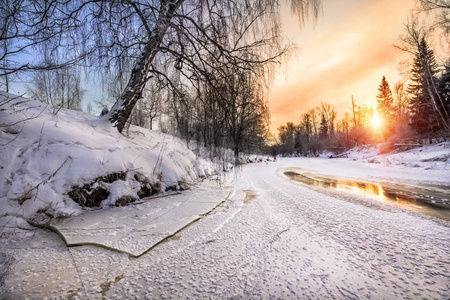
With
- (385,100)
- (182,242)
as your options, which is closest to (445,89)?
(385,100)

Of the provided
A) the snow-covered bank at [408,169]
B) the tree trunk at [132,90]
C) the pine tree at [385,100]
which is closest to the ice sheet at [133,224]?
the tree trunk at [132,90]

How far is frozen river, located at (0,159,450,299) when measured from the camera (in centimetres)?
114

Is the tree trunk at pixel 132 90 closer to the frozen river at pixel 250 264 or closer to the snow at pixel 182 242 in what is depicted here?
the snow at pixel 182 242

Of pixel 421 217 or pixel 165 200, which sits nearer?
pixel 421 217

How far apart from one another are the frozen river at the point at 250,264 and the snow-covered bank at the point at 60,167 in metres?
0.50

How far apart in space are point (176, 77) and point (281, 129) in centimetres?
6574

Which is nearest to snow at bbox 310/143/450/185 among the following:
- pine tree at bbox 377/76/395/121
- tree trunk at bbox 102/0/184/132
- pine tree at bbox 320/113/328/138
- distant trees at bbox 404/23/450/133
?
distant trees at bbox 404/23/450/133

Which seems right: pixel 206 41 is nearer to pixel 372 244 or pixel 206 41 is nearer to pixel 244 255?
pixel 244 255

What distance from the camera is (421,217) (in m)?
2.54

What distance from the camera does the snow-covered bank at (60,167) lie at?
211cm

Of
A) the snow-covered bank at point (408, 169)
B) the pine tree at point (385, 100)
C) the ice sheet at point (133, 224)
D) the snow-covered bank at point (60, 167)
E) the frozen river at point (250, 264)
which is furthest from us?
the pine tree at point (385, 100)

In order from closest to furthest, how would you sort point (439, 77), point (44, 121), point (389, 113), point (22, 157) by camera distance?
point (22, 157)
point (44, 121)
point (439, 77)
point (389, 113)

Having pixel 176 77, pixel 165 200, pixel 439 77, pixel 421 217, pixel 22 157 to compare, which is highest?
pixel 439 77

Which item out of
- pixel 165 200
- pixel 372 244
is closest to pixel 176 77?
pixel 165 200
